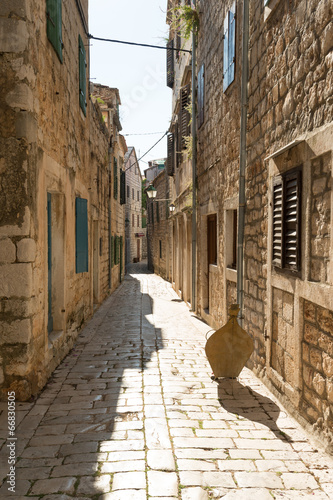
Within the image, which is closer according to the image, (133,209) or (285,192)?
(285,192)

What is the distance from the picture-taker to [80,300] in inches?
302

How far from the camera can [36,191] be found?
4309 mm

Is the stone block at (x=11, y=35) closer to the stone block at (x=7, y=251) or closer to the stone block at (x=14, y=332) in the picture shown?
the stone block at (x=7, y=251)

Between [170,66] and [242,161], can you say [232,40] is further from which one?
[170,66]

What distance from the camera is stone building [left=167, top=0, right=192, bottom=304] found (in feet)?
35.6

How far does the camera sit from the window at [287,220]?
11.9 feet

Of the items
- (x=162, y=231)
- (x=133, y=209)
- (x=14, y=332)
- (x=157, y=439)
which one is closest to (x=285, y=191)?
(x=157, y=439)

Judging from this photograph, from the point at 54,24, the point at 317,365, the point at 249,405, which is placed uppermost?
the point at 54,24

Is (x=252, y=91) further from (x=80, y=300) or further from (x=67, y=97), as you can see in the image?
(x=80, y=300)

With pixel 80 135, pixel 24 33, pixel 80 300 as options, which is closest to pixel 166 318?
pixel 80 300

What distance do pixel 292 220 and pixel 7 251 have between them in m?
2.80

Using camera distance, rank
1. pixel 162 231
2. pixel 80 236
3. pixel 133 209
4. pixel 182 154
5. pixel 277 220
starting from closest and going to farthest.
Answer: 1. pixel 277 220
2. pixel 80 236
3. pixel 182 154
4. pixel 162 231
5. pixel 133 209

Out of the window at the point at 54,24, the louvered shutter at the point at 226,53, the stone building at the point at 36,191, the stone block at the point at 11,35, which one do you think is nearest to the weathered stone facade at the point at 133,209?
the louvered shutter at the point at 226,53

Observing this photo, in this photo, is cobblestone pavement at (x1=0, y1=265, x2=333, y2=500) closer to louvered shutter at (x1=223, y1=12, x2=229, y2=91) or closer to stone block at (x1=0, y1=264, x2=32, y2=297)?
stone block at (x1=0, y1=264, x2=32, y2=297)
